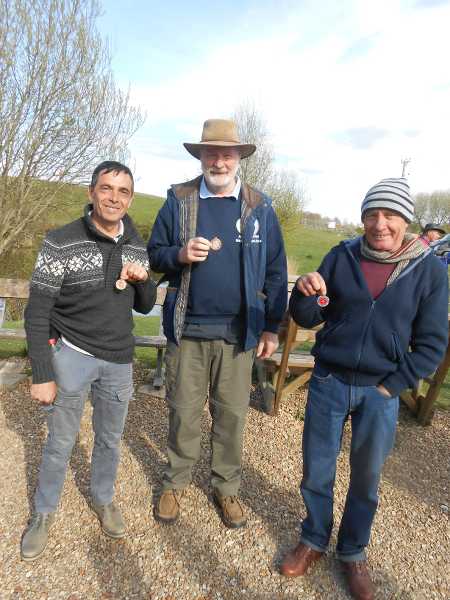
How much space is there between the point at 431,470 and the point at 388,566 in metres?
1.51

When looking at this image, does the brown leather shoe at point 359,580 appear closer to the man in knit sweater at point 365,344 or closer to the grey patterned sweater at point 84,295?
the man in knit sweater at point 365,344

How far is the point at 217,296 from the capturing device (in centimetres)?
273

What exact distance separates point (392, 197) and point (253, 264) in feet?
3.07

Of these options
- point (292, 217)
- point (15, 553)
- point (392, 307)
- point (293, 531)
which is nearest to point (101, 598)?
point (15, 553)

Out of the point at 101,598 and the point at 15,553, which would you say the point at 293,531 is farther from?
the point at 15,553

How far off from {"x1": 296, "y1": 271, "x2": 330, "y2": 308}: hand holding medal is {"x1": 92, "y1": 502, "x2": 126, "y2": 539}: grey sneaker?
77.1 inches

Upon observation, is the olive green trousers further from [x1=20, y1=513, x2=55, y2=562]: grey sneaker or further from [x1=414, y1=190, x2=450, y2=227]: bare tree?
[x1=414, y1=190, x2=450, y2=227]: bare tree

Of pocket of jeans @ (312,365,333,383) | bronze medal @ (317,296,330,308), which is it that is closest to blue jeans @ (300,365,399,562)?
pocket of jeans @ (312,365,333,383)

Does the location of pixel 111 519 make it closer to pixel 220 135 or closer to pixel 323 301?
pixel 323 301

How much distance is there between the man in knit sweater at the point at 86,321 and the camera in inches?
91.2

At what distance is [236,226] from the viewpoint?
274 cm

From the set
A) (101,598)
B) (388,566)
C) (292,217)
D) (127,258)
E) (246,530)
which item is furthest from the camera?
(292,217)

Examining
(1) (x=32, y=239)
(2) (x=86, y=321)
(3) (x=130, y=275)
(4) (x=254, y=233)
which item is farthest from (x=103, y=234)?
(1) (x=32, y=239)

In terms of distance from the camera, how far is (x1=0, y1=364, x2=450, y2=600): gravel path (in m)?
2.47
